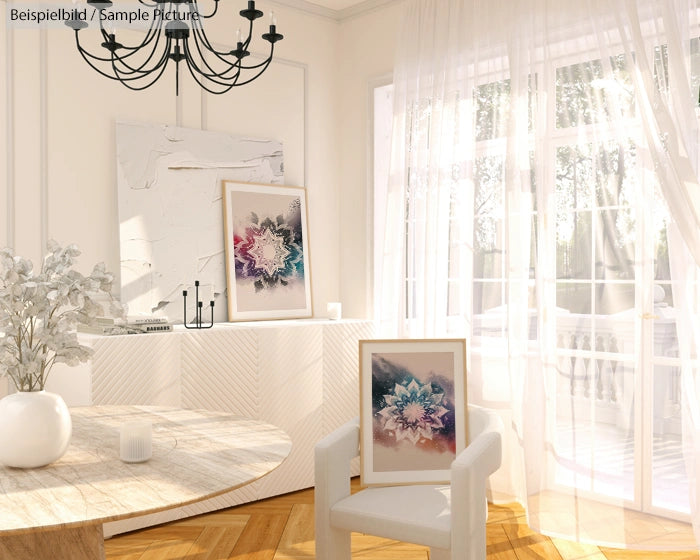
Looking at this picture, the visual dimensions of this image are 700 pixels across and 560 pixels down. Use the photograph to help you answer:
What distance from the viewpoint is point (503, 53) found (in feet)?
12.1

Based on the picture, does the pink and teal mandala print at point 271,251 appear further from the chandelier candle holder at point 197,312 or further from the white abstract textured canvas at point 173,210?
the chandelier candle holder at point 197,312

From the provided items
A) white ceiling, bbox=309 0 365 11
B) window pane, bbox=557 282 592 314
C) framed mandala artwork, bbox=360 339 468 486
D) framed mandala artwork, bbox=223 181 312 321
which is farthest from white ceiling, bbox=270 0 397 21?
framed mandala artwork, bbox=360 339 468 486

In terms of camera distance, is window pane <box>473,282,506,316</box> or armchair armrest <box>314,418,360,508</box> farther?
window pane <box>473,282,506,316</box>

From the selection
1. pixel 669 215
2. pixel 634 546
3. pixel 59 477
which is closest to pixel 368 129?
pixel 669 215

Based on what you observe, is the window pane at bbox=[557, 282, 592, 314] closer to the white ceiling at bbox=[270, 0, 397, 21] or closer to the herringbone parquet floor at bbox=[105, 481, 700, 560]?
the herringbone parquet floor at bbox=[105, 481, 700, 560]

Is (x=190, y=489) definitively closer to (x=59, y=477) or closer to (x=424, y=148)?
(x=59, y=477)

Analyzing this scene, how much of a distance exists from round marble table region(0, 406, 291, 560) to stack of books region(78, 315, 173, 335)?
3.69ft

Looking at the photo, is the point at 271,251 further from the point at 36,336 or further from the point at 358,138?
the point at 36,336

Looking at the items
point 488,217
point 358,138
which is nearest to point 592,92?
point 488,217

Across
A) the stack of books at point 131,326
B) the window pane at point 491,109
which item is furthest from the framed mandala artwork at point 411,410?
the window pane at point 491,109

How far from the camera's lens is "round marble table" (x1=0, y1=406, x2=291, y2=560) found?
1.49m

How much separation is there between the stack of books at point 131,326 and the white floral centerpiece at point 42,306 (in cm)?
158

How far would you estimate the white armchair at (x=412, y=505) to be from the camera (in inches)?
87.1

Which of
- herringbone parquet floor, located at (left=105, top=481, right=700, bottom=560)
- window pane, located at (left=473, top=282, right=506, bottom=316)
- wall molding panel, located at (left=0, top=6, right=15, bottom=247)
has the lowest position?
herringbone parquet floor, located at (left=105, top=481, right=700, bottom=560)
